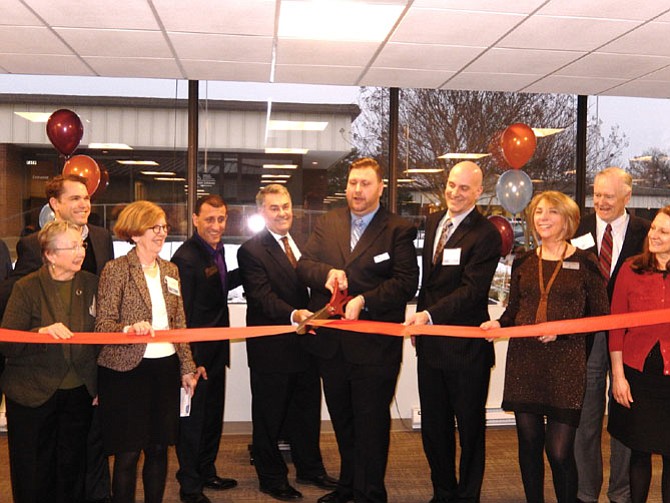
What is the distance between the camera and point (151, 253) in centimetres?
326

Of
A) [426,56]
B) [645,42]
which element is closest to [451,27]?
[426,56]

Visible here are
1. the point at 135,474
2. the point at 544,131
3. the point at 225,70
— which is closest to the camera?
the point at 135,474

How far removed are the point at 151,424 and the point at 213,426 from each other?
1.13 metres

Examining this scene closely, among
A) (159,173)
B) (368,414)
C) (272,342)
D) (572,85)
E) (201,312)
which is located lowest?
(368,414)

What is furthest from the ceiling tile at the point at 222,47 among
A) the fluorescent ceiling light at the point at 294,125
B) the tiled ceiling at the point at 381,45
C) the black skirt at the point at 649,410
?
the black skirt at the point at 649,410

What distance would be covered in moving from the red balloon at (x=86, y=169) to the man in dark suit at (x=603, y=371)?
3458mm

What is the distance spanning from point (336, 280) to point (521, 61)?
2.32 meters

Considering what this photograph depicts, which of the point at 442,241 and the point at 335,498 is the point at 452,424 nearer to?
the point at 335,498

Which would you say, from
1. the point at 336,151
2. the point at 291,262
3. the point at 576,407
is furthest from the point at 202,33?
the point at 576,407

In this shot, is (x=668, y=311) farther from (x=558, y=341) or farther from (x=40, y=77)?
(x=40, y=77)

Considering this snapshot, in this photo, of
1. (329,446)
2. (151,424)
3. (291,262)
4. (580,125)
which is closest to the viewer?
(151,424)

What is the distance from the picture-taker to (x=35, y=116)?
5684 millimetres

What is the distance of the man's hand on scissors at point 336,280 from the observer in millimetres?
3506

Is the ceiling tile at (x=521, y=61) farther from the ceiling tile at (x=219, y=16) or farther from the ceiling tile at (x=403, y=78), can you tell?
the ceiling tile at (x=219, y=16)
